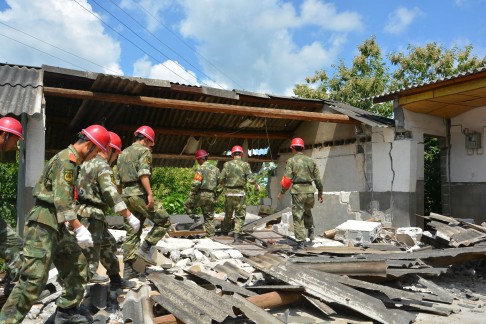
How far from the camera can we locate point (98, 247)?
14.0 feet

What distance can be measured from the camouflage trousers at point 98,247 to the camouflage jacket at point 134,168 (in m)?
0.94

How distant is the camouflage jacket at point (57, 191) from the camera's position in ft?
11.1

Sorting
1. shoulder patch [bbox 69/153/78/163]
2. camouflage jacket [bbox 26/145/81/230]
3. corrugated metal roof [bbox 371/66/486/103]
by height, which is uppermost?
corrugated metal roof [bbox 371/66/486/103]

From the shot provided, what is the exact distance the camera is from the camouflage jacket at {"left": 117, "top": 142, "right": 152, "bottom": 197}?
542cm

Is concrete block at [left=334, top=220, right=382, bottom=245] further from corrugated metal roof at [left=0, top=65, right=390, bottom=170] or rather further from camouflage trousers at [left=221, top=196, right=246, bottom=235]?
corrugated metal roof at [left=0, top=65, right=390, bottom=170]

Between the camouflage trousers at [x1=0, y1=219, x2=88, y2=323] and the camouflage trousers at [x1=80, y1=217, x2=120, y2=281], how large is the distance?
39 centimetres

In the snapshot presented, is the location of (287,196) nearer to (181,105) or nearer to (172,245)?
(181,105)

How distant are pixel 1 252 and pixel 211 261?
305 cm

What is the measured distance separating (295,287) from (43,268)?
261 cm

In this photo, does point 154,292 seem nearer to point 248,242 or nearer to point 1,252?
point 1,252

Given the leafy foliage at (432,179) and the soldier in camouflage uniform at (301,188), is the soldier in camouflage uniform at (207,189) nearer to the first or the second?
the soldier in camouflage uniform at (301,188)

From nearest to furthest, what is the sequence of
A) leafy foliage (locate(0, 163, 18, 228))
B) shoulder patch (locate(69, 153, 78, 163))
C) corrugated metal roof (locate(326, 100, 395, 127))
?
1. shoulder patch (locate(69, 153, 78, 163))
2. leafy foliage (locate(0, 163, 18, 228))
3. corrugated metal roof (locate(326, 100, 395, 127))

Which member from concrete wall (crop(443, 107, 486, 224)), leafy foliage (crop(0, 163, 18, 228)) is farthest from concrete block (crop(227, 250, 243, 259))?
concrete wall (crop(443, 107, 486, 224))

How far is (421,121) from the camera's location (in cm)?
1005
